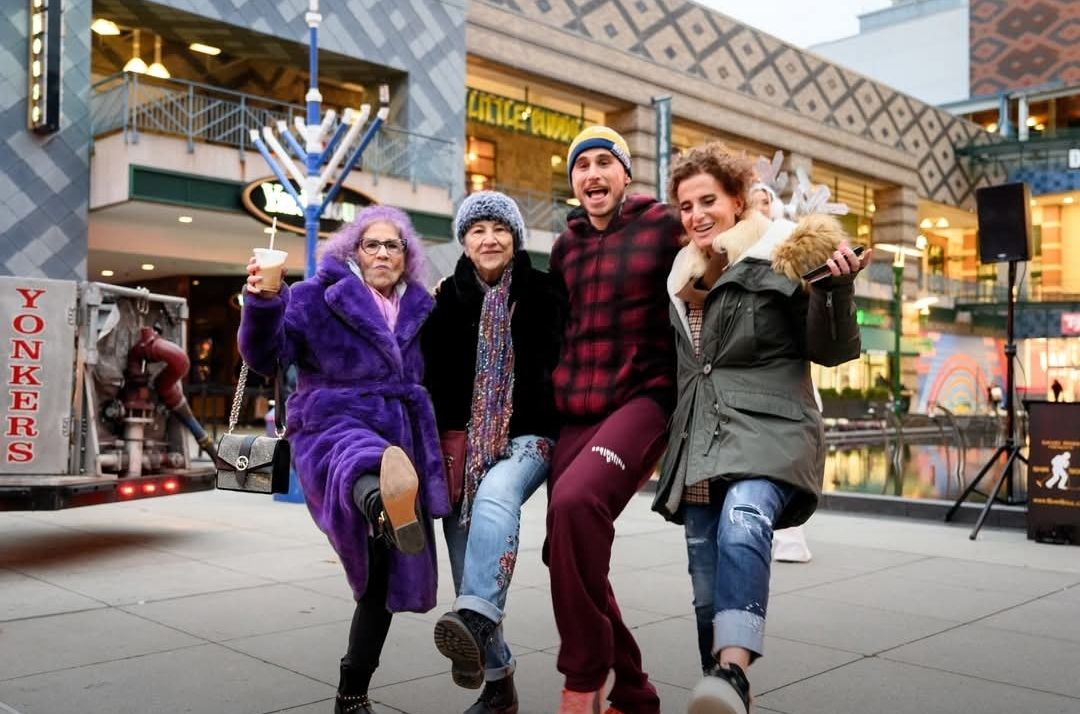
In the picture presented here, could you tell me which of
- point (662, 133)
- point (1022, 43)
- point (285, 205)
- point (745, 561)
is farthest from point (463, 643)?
point (1022, 43)

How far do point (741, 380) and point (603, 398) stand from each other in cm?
49

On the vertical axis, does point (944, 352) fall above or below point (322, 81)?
below

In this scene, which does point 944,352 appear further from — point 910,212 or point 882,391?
point 882,391

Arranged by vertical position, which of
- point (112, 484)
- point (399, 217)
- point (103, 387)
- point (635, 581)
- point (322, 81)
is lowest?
point (635, 581)

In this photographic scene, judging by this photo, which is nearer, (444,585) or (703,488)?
(703,488)

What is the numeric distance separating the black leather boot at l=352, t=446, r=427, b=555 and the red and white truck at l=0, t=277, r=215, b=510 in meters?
4.34

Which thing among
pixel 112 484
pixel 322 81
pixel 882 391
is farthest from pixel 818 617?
pixel 882 391

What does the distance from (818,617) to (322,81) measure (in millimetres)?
18662

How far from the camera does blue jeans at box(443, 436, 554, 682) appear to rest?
11.1ft

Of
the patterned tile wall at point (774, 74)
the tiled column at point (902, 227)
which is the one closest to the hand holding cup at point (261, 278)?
the patterned tile wall at point (774, 74)

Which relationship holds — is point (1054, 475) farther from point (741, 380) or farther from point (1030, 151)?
point (1030, 151)

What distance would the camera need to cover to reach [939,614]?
581 centimetres

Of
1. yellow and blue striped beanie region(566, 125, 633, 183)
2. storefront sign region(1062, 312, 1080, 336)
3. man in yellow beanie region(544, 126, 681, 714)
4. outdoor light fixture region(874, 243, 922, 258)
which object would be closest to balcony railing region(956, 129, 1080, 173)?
storefront sign region(1062, 312, 1080, 336)

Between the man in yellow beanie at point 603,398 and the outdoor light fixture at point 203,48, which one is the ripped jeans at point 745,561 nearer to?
the man in yellow beanie at point 603,398
